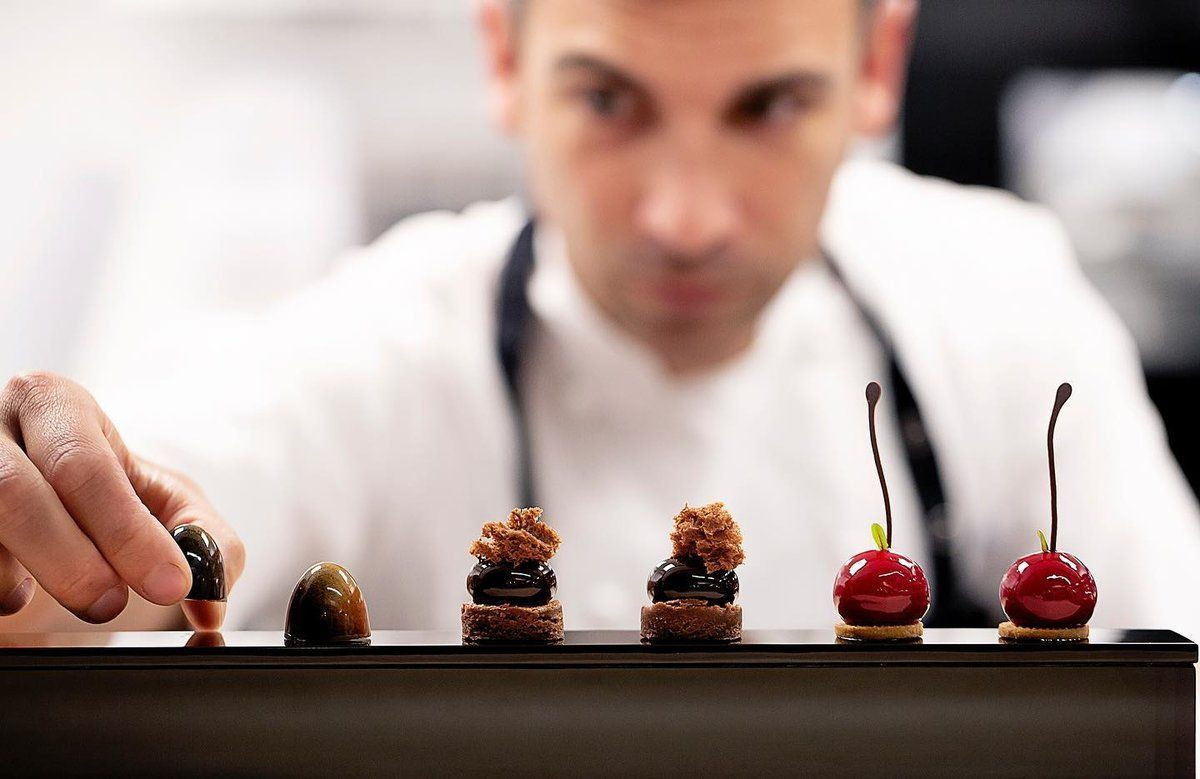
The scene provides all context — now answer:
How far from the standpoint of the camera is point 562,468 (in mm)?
2084

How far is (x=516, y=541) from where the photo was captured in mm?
904

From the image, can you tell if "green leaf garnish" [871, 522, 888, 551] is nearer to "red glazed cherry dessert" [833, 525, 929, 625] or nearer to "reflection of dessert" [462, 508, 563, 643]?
"red glazed cherry dessert" [833, 525, 929, 625]

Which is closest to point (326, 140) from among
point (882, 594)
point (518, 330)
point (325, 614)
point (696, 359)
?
point (518, 330)

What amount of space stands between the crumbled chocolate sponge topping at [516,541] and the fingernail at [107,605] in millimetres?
256

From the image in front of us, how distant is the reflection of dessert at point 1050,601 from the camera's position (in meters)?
0.87

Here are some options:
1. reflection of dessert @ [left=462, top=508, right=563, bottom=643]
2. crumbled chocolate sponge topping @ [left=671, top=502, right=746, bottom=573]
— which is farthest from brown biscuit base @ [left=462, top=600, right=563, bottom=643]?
crumbled chocolate sponge topping @ [left=671, top=502, right=746, bottom=573]

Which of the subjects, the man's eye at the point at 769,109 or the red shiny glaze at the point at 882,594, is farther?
the man's eye at the point at 769,109

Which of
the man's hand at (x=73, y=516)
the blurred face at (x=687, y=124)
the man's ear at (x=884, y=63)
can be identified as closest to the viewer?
the man's hand at (x=73, y=516)

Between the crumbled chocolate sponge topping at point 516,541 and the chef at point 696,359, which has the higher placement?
the chef at point 696,359

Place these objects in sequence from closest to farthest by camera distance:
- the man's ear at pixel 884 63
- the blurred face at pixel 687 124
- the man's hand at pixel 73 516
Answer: the man's hand at pixel 73 516 < the blurred face at pixel 687 124 < the man's ear at pixel 884 63

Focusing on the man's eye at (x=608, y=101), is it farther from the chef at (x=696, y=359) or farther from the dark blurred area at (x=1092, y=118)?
the dark blurred area at (x=1092, y=118)

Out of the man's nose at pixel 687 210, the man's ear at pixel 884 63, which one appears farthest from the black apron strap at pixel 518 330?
the man's ear at pixel 884 63

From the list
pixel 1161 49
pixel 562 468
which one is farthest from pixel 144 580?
pixel 1161 49

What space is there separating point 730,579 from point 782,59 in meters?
1.34
